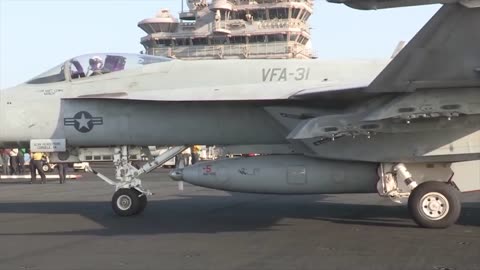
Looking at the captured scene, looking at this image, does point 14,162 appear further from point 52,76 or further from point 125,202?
point 125,202

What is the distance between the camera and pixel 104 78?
11.7 meters

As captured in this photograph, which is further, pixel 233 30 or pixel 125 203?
pixel 233 30

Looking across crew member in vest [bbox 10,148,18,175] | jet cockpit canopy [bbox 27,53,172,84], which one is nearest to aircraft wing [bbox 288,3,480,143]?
jet cockpit canopy [bbox 27,53,172,84]

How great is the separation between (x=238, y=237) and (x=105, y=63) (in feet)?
15.6

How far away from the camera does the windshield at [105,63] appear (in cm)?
1176

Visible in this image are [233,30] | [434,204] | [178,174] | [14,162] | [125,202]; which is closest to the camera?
[434,204]

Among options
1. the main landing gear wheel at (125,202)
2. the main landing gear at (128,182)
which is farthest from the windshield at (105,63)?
the main landing gear wheel at (125,202)

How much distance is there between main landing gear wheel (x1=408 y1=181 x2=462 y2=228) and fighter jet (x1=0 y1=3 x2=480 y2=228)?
16 mm

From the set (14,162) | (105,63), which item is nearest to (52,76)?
(105,63)

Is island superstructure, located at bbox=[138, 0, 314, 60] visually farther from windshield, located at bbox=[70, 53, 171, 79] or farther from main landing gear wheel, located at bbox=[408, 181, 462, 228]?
main landing gear wheel, located at bbox=[408, 181, 462, 228]

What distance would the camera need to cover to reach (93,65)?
11.9m

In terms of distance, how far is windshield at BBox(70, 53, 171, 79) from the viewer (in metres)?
11.8

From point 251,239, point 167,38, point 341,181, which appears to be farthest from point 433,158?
point 167,38

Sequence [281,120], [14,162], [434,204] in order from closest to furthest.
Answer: [434,204]
[281,120]
[14,162]
